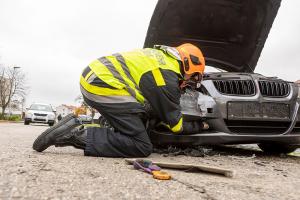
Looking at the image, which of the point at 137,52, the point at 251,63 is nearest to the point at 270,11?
the point at 251,63

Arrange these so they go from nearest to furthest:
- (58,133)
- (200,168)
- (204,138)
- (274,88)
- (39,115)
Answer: (200,168)
(58,133)
(204,138)
(274,88)
(39,115)

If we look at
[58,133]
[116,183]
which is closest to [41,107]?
[58,133]

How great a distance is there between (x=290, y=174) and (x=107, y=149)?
1.56 meters

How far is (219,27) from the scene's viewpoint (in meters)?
5.15

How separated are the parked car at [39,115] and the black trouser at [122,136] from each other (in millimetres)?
15569

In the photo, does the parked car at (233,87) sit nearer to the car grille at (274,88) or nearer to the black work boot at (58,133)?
the car grille at (274,88)

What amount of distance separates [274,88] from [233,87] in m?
0.49

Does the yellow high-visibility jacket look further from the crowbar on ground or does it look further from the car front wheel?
the car front wheel

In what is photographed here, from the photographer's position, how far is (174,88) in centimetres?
314

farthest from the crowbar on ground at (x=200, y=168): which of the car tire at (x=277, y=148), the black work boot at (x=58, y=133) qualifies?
the car tire at (x=277, y=148)

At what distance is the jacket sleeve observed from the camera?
3115 mm

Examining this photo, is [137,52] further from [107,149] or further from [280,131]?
[280,131]

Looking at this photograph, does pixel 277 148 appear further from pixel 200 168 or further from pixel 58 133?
pixel 58 133

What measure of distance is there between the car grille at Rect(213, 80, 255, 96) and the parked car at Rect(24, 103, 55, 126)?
51.2 feet
